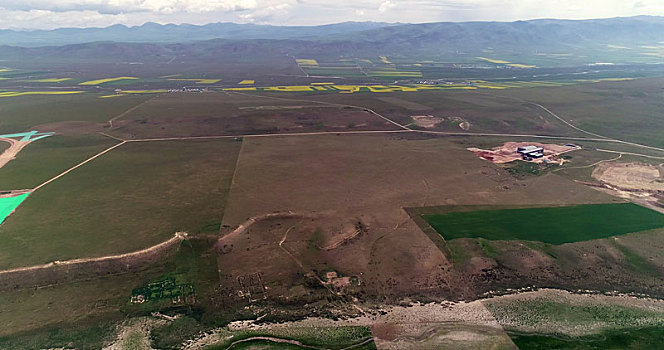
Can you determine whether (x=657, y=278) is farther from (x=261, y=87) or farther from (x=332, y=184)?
(x=261, y=87)

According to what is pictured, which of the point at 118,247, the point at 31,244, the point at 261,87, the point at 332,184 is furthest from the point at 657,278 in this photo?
the point at 261,87

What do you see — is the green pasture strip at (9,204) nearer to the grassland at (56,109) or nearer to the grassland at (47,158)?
the grassland at (47,158)

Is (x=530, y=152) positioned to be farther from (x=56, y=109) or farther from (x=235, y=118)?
(x=56, y=109)

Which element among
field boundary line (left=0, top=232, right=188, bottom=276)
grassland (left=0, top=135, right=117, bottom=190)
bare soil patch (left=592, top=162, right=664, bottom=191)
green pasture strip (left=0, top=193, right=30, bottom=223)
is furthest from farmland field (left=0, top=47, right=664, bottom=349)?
bare soil patch (left=592, top=162, right=664, bottom=191)

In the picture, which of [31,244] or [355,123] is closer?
[31,244]

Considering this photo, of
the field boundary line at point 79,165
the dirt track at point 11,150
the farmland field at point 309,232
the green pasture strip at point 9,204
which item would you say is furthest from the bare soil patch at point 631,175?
the dirt track at point 11,150

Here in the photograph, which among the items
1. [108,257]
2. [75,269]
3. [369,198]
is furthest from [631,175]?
[75,269]
